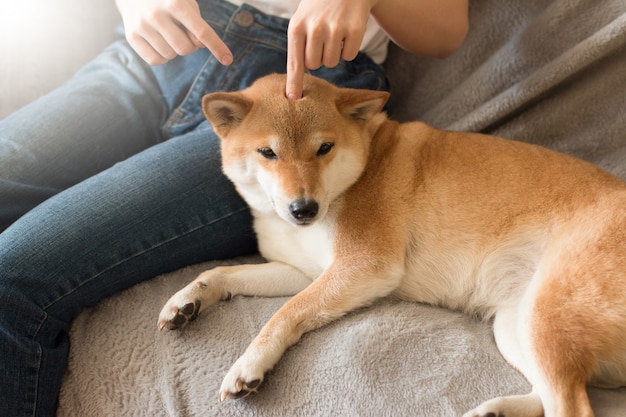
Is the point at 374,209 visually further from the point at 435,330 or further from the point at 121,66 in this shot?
the point at 121,66

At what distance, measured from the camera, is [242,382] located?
1.24 m

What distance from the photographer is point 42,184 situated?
1.66 meters

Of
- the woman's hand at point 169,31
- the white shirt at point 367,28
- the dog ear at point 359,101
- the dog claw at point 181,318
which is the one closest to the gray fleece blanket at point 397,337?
the dog claw at point 181,318

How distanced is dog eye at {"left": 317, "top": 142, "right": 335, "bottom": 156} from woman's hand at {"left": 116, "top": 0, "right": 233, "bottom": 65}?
34 cm

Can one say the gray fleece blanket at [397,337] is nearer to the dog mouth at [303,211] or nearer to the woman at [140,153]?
the woman at [140,153]

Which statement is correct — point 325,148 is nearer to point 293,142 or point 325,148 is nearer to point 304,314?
point 293,142

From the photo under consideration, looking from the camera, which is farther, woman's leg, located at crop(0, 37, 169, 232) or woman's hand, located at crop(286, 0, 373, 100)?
woman's leg, located at crop(0, 37, 169, 232)

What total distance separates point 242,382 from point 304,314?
0.23 meters

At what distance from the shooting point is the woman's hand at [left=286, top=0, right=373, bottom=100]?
4.32 feet

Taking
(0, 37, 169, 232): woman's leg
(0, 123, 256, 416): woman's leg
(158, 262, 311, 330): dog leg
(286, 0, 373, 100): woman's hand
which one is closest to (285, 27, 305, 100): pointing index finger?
(286, 0, 373, 100): woman's hand

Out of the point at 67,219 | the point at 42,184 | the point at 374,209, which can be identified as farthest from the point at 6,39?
the point at 374,209

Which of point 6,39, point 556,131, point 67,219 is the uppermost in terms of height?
point 6,39

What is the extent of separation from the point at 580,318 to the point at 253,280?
0.86 metres

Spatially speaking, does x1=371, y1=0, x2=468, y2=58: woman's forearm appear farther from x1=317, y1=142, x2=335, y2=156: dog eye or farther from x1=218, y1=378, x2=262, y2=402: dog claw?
x1=218, y1=378, x2=262, y2=402: dog claw
